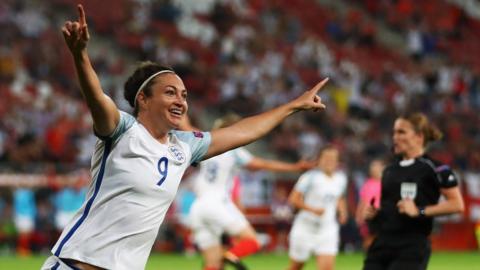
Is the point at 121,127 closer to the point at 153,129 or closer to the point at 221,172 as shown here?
the point at 153,129

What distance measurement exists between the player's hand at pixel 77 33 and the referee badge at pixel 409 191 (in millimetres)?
3962

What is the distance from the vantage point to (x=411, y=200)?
8.00m

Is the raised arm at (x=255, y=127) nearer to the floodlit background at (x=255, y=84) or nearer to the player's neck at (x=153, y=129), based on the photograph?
the player's neck at (x=153, y=129)

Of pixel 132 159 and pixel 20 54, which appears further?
pixel 20 54

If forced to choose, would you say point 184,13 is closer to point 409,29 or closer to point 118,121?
point 409,29

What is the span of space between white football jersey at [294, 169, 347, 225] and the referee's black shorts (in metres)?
5.60

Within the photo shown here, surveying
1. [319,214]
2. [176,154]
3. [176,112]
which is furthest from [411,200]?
[319,214]

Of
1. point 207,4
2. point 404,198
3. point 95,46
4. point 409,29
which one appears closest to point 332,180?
point 404,198

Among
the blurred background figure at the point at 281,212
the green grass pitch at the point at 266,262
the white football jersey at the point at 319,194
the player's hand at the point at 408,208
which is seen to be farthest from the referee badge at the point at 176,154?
the blurred background figure at the point at 281,212

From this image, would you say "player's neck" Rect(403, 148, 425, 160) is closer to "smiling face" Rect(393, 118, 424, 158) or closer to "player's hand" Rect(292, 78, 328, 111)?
"smiling face" Rect(393, 118, 424, 158)

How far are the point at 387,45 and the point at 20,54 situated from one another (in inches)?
457

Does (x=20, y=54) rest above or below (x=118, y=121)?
above

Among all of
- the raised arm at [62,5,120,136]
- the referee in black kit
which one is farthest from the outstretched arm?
the raised arm at [62,5,120,136]

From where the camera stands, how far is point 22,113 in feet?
70.1
